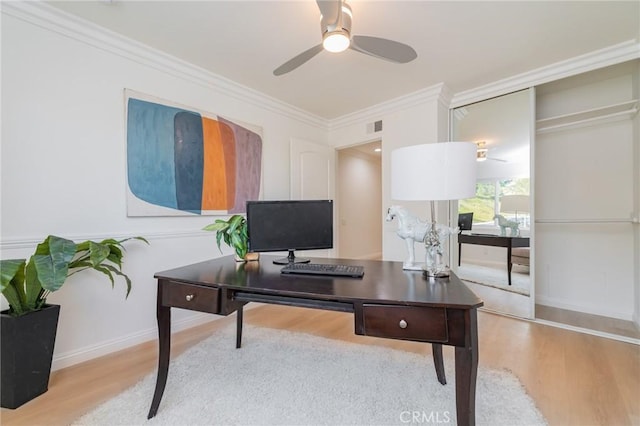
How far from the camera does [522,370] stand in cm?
189

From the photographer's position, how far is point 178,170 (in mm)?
2584

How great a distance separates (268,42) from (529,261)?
3.30 metres

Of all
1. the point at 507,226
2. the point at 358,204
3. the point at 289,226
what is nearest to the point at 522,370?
the point at 507,226

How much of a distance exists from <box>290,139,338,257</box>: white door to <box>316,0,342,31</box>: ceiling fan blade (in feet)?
7.05

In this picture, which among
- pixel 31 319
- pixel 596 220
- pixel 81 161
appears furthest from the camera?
pixel 596 220

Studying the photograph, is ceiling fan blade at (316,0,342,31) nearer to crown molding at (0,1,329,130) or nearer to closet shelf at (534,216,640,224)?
crown molding at (0,1,329,130)

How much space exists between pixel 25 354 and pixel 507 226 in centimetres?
405

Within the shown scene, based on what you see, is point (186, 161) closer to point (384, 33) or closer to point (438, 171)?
point (384, 33)

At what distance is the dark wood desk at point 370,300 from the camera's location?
3.39ft

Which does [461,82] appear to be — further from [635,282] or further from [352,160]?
[352,160]

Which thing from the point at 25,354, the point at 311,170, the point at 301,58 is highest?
the point at 301,58

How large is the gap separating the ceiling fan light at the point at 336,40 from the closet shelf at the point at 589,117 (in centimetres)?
252

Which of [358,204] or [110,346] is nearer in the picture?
[110,346]

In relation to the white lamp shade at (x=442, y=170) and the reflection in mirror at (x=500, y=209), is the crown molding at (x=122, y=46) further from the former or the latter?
the reflection in mirror at (x=500, y=209)
